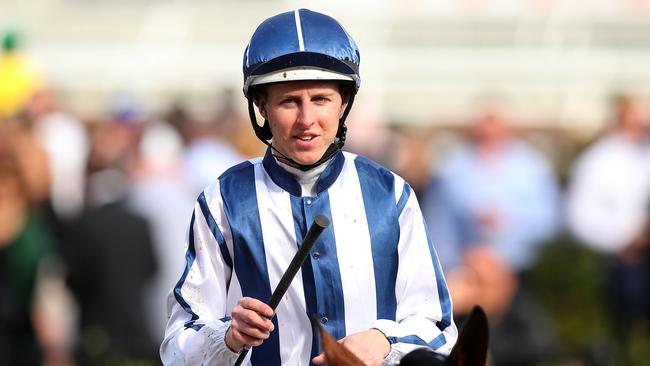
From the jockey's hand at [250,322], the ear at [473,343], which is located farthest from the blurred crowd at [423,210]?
the ear at [473,343]

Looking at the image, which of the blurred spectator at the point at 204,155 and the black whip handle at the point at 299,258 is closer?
the black whip handle at the point at 299,258

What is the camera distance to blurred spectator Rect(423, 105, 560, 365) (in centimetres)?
1002

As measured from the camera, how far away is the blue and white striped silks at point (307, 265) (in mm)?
4691

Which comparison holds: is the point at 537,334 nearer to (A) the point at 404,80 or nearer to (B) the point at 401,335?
(B) the point at 401,335

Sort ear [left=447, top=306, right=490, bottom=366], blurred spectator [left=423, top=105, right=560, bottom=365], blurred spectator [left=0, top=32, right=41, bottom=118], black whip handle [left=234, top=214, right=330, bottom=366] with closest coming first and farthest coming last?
ear [left=447, top=306, right=490, bottom=366] → black whip handle [left=234, top=214, right=330, bottom=366] → blurred spectator [left=423, top=105, right=560, bottom=365] → blurred spectator [left=0, top=32, right=41, bottom=118]

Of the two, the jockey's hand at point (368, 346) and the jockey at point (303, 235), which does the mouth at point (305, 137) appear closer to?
the jockey at point (303, 235)

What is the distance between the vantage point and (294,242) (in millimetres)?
4723

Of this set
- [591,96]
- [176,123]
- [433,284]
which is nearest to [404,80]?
[591,96]

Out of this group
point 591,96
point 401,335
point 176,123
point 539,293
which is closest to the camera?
point 401,335

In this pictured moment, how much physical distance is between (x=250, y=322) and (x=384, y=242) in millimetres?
588

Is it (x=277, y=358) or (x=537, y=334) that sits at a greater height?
(x=277, y=358)

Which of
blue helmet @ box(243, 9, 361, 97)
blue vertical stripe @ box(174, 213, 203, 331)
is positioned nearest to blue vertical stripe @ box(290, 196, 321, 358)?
blue vertical stripe @ box(174, 213, 203, 331)

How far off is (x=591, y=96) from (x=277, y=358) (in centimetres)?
1529

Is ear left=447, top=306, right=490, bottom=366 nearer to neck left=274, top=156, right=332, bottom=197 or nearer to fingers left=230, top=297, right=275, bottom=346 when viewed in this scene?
fingers left=230, top=297, right=275, bottom=346
